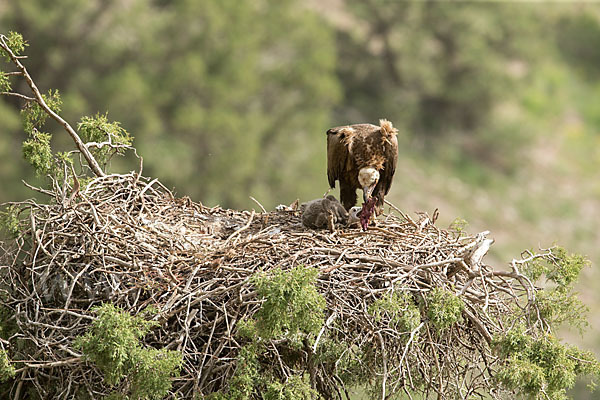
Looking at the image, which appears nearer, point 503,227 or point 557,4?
point 503,227

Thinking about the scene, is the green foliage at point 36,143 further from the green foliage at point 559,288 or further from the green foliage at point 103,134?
the green foliage at point 559,288

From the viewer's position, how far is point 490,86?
21.5m

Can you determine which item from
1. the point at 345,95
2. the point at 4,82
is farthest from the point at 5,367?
the point at 345,95

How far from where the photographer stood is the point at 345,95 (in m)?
22.3

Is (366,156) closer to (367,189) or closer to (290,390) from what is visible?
(367,189)

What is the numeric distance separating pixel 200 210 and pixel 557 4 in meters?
22.7

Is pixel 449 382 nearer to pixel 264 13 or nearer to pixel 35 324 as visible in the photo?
pixel 35 324

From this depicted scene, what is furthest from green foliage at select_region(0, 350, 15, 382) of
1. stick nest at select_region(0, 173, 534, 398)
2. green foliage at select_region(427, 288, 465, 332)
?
green foliage at select_region(427, 288, 465, 332)

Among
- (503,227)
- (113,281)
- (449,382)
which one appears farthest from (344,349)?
(503,227)

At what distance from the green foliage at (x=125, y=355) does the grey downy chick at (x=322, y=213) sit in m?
1.32

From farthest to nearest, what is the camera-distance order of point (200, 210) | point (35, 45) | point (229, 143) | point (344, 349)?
1. point (229, 143)
2. point (35, 45)
3. point (200, 210)
4. point (344, 349)

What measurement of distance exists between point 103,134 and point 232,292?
5.60 ft

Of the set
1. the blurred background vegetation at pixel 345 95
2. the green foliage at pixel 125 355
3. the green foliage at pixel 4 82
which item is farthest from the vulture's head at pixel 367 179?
the blurred background vegetation at pixel 345 95

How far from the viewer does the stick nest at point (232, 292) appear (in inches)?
138
